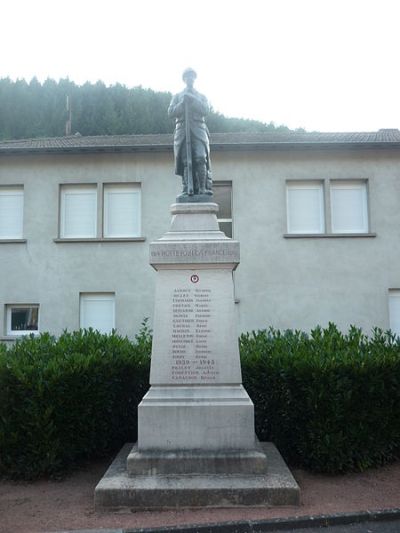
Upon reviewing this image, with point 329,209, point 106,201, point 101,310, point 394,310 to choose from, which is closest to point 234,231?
point 329,209

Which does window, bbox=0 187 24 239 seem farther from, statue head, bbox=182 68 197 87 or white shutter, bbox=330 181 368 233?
statue head, bbox=182 68 197 87

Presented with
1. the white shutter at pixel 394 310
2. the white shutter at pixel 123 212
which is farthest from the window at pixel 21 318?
the white shutter at pixel 394 310

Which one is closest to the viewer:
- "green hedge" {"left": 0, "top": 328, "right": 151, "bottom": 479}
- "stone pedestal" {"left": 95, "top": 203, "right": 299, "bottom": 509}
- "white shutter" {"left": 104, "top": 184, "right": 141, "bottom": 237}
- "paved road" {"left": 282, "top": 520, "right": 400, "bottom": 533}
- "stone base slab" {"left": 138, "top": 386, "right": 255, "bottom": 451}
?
"paved road" {"left": 282, "top": 520, "right": 400, "bottom": 533}

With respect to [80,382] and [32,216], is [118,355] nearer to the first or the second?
[80,382]

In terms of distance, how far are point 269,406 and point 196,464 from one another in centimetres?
170

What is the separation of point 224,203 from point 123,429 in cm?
1060

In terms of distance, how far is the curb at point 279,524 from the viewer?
4.49 metres

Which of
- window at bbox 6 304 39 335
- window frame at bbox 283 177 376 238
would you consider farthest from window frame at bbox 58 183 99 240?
window frame at bbox 283 177 376 238

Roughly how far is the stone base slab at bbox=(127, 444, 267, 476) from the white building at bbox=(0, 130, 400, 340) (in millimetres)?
10450

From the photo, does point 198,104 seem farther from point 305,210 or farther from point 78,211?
point 78,211

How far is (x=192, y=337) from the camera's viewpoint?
5.97 meters

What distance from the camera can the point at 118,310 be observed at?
16.2 metres

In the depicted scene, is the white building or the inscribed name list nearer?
the inscribed name list

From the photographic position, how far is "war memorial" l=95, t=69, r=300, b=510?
5480mm
